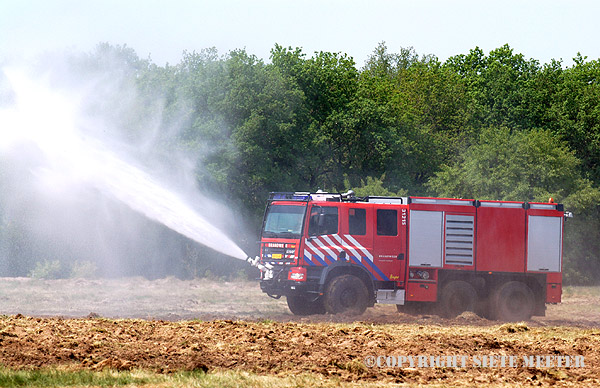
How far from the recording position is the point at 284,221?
72.3 ft

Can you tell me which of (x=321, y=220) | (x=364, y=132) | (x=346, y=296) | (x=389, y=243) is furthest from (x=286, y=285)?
(x=364, y=132)

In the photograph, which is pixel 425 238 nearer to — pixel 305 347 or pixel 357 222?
pixel 357 222

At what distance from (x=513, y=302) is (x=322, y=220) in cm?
654

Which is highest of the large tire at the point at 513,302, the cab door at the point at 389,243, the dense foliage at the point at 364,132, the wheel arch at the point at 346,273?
the dense foliage at the point at 364,132

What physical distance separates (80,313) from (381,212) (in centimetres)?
956

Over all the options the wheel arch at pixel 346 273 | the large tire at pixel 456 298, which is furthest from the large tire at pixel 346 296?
the large tire at pixel 456 298

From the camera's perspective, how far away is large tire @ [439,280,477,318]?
22.9 m

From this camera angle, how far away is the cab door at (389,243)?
22.2m

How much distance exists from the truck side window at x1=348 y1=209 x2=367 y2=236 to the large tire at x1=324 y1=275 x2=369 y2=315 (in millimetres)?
1272

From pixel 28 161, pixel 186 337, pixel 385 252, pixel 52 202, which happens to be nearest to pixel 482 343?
pixel 186 337

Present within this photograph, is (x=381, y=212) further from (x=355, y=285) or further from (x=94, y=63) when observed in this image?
(x=94, y=63)

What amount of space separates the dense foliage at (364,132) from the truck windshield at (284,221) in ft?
62.7

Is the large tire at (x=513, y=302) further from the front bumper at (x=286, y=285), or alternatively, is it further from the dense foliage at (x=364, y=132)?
the dense foliage at (x=364, y=132)

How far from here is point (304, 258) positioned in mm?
21578
